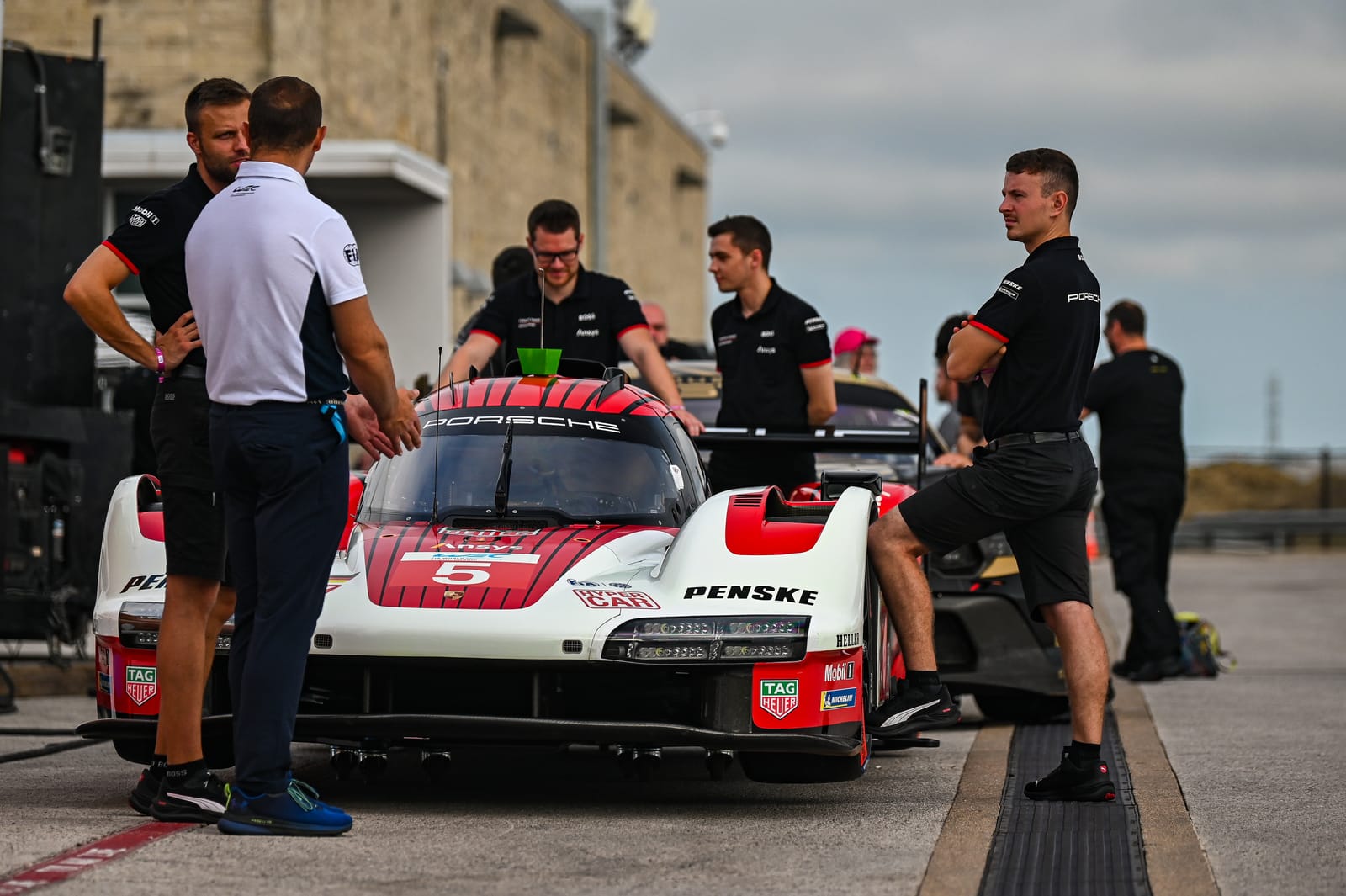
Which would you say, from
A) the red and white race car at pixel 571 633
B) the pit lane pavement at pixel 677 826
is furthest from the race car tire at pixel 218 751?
the pit lane pavement at pixel 677 826

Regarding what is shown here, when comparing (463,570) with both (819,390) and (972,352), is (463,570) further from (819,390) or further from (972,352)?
(819,390)

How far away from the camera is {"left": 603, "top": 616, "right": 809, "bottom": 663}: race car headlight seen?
561cm

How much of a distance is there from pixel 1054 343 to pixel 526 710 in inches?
80.3

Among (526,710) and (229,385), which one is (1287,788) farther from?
(229,385)

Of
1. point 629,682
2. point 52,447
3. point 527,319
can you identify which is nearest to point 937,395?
point 527,319

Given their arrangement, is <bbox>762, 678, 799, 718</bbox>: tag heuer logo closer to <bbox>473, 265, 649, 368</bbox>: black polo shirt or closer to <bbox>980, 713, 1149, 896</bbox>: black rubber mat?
<bbox>980, 713, 1149, 896</bbox>: black rubber mat

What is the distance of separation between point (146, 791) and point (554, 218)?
3586mm

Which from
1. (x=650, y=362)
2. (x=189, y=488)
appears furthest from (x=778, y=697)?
(x=650, y=362)

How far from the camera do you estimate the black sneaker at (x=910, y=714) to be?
247 inches

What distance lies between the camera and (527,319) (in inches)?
346

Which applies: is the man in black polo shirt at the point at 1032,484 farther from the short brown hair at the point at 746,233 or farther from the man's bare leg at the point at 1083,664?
the short brown hair at the point at 746,233

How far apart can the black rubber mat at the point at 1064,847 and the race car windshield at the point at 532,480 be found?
1.57m

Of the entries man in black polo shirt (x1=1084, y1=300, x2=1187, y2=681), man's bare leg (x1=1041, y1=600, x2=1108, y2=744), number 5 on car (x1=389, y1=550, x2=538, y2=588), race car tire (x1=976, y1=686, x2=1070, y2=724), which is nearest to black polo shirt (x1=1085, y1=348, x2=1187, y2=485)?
man in black polo shirt (x1=1084, y1=300, x2=1187, y2=681)

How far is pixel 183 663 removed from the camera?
566 cm
